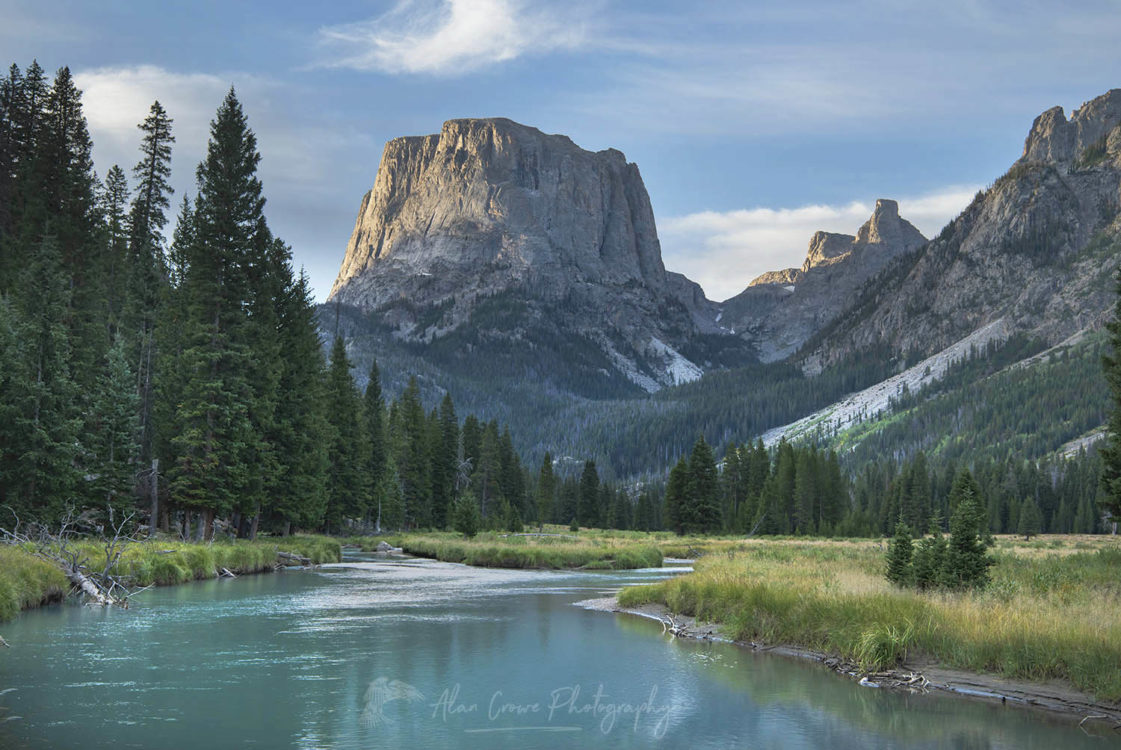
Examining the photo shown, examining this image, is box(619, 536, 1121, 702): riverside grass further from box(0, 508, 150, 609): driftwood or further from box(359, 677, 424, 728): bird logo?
box(0, 508, 150, 609): driftwood

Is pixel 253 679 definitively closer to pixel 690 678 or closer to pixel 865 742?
pixel 690 678

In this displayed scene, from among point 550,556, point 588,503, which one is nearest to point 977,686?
point 550,556

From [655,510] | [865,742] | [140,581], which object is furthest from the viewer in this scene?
[655,510]

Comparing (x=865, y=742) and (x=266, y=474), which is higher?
(x=266, y=474)

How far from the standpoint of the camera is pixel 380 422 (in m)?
83.3

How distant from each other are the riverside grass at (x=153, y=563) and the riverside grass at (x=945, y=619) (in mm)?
20110

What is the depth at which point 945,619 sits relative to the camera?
1884 centimetres

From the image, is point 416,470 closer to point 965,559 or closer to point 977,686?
point 965,559

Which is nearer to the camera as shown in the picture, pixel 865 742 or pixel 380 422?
pixel 865 742

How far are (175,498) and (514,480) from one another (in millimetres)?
78219

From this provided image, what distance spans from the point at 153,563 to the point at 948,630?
2854cm

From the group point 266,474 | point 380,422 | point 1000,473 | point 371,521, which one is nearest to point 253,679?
point 266,474

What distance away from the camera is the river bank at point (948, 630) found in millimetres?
16047

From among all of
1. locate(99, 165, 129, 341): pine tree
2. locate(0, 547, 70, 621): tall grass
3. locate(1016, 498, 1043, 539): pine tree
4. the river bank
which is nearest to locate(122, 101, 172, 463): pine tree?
locate(99, 165, 129, 341): pine tree
